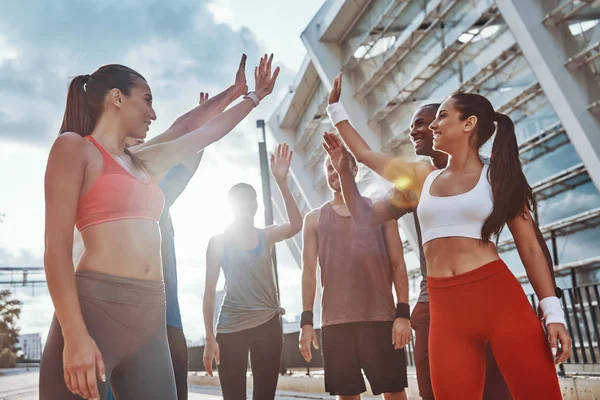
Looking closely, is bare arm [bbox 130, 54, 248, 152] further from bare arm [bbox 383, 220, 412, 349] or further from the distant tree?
the distant tree

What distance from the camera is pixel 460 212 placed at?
9.00 ft

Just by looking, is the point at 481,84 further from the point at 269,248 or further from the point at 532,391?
the point at 532,391

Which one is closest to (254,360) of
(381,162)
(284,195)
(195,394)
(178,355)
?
(178,355)

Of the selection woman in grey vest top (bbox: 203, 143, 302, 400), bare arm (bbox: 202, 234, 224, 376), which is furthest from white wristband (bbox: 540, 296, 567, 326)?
bare arm (bbox: 202, 234, 224, 376)

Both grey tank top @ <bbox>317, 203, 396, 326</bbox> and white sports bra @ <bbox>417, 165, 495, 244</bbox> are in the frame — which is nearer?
white sports bra @ <bbox>417, 165, 495, 244</bbox>

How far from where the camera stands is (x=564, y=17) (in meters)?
17.8

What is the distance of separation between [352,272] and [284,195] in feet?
2.48

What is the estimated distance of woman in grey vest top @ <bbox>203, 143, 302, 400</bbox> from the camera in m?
4.38

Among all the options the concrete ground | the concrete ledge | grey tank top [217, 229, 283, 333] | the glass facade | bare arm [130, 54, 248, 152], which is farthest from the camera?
the glass facade

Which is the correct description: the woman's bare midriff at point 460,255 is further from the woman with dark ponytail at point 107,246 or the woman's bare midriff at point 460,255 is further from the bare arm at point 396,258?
the bare arm at point 396,258

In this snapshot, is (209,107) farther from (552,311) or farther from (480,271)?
(552,311)

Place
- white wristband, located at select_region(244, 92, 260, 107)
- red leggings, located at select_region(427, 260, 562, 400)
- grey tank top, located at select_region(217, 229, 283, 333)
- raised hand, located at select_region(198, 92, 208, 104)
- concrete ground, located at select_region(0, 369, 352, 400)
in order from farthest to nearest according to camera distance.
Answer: concrete ground, located at select_region(0, 369, 352, 400), grey tank top, located at select_region(217, 229, 283, 333), raised hand, located at select_region(198, 92, 208, 104), white wristband, located at select_region(244, 92, 260, 107), red leggings, located at select_region(427, 260, 562, 400)

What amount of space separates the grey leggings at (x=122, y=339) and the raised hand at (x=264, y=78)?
126cm

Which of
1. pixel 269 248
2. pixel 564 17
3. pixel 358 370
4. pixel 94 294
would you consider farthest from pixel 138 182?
pixel 564 17
